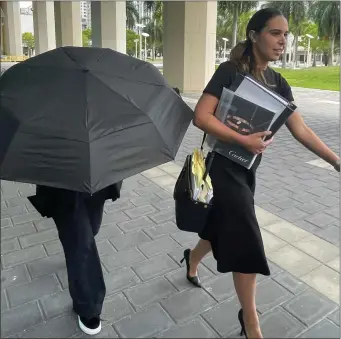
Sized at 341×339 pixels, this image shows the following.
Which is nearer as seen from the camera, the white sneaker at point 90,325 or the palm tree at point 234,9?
the white sneaker at point 90,325

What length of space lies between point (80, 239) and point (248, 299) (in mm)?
955

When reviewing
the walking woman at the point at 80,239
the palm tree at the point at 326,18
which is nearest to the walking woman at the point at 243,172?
the walking woman at the point at 80,239

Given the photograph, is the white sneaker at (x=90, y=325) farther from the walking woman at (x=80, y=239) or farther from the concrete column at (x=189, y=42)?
the concrete column at (x=189, y=42)

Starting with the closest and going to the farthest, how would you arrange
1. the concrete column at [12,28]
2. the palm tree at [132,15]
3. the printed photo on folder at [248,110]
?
1. the printed photo on folder at [248,110]
2. the concrete column at [12,28]
3. the palm tree at [132,15]

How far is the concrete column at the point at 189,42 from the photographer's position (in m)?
13.4

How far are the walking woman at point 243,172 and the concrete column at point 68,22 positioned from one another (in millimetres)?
22114

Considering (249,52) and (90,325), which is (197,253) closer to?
(90,325)

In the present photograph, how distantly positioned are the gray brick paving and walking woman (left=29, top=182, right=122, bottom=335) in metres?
0.19

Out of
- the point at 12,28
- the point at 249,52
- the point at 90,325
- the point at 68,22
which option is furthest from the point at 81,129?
the point at 12,28

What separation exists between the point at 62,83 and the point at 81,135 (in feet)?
0.97

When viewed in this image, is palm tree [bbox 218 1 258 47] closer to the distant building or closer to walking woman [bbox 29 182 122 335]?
the distant building

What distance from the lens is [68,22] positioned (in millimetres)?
22578

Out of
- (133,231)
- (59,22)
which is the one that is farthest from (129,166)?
(59,22)

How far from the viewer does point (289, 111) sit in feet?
6.32
